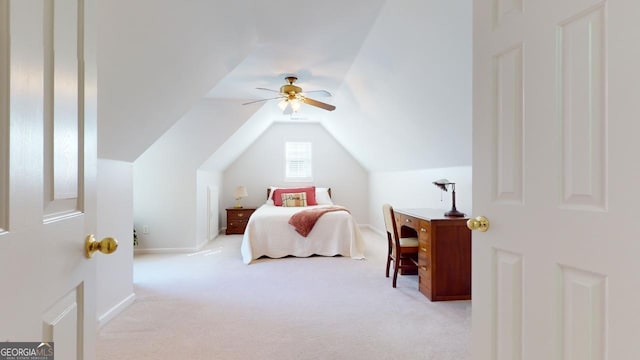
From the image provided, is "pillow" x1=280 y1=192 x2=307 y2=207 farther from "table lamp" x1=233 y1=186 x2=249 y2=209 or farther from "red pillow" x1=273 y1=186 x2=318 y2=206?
"table lamp" x1=233 y1=186 x2=249 y2=209

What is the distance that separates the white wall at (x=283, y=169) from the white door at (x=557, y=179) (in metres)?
5.74

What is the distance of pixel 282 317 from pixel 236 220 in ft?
12.9

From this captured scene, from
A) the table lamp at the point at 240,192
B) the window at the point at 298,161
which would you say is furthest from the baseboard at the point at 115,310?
the window at the point at 298,161

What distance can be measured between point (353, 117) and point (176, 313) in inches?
140

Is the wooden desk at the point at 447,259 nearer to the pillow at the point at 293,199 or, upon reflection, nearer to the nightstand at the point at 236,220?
the pillow at the point at 293,199

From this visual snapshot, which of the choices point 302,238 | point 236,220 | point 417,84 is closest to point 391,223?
point 417,84

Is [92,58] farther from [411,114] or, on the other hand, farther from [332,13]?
[411,114]

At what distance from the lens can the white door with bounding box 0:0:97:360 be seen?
0.54 metres

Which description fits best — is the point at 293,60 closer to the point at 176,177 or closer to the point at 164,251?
the point at 176,177

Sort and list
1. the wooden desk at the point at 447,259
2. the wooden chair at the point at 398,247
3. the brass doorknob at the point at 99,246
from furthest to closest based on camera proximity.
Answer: the wooden chair at the point at 398,247 < the wooden desk at the point at 447,259 < the brass doorknob at the point at 99,246

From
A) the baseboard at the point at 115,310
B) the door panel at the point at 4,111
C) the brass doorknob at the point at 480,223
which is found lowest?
the baseboard at the point at 115,310

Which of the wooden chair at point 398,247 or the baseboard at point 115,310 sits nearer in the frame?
the baseboard at point 115,310

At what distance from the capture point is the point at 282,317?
8.04ft

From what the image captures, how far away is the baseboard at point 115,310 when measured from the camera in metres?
2.30
